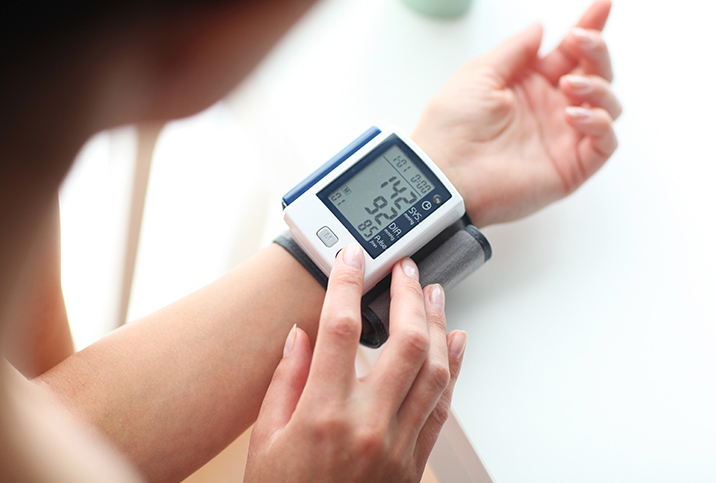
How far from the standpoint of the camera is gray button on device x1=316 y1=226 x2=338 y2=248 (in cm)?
73

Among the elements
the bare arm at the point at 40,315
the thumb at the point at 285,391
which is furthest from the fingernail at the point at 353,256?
Answer: the bare arm at the point at 40,315

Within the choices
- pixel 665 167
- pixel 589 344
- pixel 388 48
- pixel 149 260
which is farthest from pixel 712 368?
pixel 149 260

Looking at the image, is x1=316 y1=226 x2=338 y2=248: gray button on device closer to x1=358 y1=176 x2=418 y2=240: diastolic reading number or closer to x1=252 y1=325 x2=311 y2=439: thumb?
x1=358 y1=176 x2=418 y2=240: diastolic reading number

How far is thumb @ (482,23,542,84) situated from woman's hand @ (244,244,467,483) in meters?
0.58

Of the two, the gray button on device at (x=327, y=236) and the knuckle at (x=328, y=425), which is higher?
the gray button on device at (x=327, y=236)

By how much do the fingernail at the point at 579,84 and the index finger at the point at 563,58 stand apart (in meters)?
0.09

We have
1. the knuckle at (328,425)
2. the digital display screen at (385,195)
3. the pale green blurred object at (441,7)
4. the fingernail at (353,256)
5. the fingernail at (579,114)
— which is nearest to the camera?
the knuckle at (328,425)

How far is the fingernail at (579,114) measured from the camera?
2.90 ft

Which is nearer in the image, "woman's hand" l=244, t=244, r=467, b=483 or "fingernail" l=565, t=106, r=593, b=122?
"woman's hand" l=244, t=244, r=467, b=483

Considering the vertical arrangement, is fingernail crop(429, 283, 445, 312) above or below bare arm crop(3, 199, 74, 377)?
below

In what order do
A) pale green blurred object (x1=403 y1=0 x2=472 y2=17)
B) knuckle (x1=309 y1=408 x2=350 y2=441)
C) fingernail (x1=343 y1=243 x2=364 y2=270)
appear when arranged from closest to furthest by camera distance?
1. knuckle (x1=309 y1=408 x2=350 y2=441)
2. fingernail (x1=343 y1=243 x2=364 y2=270)
3. pale green blurred object (x1=403 y1=0 x2=472 y2=17)

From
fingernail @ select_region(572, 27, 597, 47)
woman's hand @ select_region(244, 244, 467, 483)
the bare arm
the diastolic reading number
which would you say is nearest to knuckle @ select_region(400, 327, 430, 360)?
woman's hand @ select_region(244, 244, 467, 483)

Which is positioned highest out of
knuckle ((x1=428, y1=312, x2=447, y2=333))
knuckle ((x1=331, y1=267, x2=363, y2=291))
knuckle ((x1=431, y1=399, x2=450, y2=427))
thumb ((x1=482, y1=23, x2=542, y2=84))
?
thumb ((x1=482, y1=23, x2=542, y2=84))

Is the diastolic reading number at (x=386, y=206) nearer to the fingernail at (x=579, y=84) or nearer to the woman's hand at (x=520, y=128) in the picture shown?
the woman's hand at (x=520, y=128)
